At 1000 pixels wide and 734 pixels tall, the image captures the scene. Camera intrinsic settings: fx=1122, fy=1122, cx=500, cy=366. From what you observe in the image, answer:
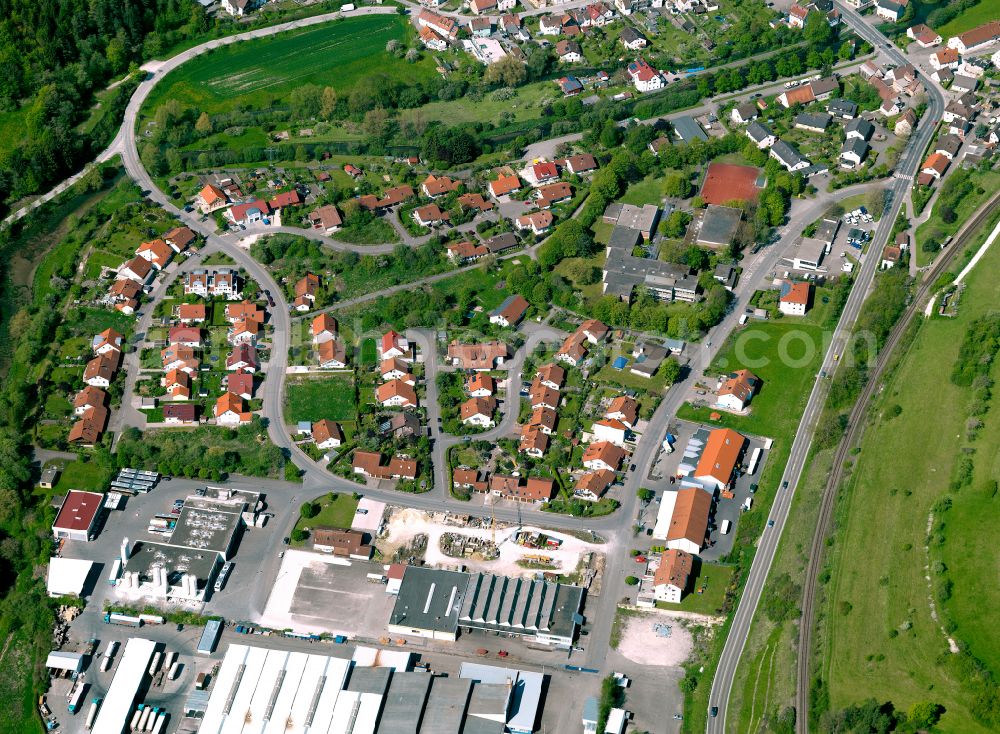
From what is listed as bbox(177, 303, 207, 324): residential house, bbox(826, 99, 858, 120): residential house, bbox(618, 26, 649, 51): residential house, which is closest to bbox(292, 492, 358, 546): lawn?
bbox(177, 303, 207, 324): residential house

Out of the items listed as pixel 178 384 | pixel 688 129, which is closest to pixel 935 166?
pixel 688 129

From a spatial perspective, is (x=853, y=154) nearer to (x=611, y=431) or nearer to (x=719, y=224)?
(x=719, y=224)

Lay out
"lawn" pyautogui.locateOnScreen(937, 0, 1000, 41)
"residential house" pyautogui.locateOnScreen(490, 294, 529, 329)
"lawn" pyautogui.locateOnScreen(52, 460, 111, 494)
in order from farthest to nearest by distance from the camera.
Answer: "lawn" pyautogui.locateOnScreen(937, 0, 1000, 41) < "residential house" pyautogui.locateOnScreen(490, 294, 529, 329) < "lawn" pyautogui.locateOnScreen(52, 460, 111, 494)

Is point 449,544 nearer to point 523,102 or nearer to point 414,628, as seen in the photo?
point 414,628

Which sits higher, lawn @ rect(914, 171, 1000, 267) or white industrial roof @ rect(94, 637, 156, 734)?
lawn @ rect(914, 171, 1000, 267)

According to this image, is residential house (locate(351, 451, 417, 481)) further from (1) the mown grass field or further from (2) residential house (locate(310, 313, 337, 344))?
(1) the mown grass field

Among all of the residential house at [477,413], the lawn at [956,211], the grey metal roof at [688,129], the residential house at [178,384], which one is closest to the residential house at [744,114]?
the grey metal roof at [688,129]
